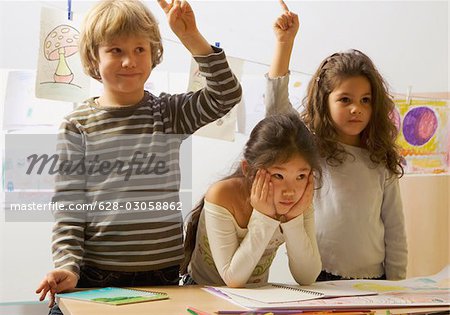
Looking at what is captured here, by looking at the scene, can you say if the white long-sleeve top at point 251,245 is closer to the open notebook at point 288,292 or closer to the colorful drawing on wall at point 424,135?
the open notebook at point 288,292

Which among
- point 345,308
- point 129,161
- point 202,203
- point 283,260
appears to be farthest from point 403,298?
point 283,260

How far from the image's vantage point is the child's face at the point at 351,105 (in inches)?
56.6

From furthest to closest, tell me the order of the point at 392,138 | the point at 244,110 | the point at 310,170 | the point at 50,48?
the point at 244,110, the point at 50,48, the point at 392,138, the point at 310,170

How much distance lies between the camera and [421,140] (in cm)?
207

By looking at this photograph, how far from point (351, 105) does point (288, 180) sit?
356 mm

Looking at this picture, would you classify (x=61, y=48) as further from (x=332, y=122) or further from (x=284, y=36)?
(x=332, y=122)

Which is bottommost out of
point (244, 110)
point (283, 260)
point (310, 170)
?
point (283, 260)

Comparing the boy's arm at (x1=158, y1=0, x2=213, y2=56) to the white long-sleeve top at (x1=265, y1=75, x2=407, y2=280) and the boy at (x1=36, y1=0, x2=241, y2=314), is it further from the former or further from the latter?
the white long-sleeve top at (x1=265, y1=75, x2=407, y2=280)

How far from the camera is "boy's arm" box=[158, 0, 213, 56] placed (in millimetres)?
1223

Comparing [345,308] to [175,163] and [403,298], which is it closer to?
[403,298]

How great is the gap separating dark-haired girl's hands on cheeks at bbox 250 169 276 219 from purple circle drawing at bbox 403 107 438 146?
3.30 ft

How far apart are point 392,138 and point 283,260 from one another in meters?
0.64

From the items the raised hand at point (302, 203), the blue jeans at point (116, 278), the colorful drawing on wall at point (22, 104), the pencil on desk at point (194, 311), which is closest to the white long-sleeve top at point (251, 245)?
the raised hand at point (302, 203)

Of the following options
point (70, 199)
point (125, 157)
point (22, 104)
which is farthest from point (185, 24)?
point (22, 104)
